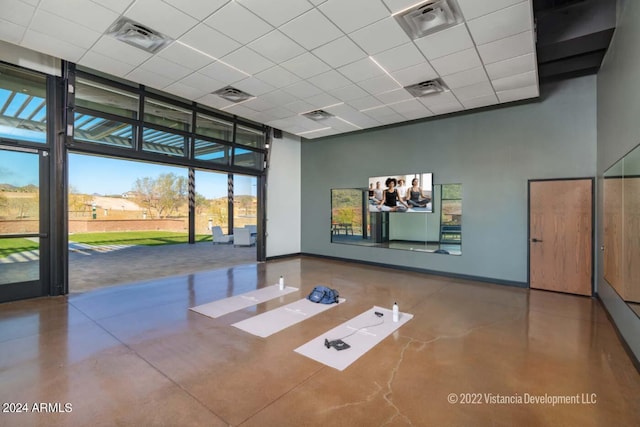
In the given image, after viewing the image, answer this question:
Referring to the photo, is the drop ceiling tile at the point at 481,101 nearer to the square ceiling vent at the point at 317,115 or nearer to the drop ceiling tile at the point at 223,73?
the square ceiling vent at the point at 317,115

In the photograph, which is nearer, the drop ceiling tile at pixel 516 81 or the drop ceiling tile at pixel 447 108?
the drop ceiling tile at pixel 516 81

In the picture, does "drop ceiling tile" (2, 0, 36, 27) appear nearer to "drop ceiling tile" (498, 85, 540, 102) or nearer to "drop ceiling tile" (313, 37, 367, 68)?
"drop ceiling tile" (313, 37, 367, 68)

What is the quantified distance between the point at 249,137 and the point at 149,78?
334 cm

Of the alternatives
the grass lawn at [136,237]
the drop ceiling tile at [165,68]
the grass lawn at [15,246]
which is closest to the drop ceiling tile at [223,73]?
the drop ceiling tile at [165,68]

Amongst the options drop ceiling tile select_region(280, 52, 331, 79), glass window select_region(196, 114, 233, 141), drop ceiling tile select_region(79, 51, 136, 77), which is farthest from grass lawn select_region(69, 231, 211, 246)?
drop ceiling tile select_region(280, 52, 331, 79)

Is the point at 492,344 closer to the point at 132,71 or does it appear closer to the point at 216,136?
the point at 132,71

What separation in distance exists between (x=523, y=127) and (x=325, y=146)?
4.94m

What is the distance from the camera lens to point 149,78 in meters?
4.73

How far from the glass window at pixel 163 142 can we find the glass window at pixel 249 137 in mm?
1509

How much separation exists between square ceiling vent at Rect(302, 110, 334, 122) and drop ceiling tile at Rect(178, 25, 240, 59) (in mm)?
2654

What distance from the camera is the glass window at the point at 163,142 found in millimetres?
5801

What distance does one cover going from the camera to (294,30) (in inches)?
134

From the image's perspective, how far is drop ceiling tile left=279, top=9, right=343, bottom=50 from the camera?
10.5 ft

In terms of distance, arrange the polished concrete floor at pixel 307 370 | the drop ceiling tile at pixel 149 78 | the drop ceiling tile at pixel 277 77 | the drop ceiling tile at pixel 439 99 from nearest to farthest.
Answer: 1. the polished concrete floor at pixel 307 370
2. the drop ceiling tile at pixel 277 77
3. the drop ceiling tile at pixel 149 78
4. the drop ceiling tile at pixel 439 99
